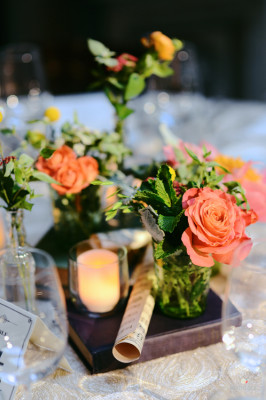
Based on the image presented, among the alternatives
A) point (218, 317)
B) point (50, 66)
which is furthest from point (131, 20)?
point (218, 317)

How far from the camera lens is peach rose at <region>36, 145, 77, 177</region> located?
0.88 meters

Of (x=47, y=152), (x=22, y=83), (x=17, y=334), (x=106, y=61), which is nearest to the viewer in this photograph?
(x=17, y=334)

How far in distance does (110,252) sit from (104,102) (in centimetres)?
146

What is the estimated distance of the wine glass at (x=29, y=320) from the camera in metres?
0.60

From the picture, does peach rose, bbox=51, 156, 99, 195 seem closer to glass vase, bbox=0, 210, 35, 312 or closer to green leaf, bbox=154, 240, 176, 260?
glass vase, bbox=0, 210, 35, 312

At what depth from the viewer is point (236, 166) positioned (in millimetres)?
1048

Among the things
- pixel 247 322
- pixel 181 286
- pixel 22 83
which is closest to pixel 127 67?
pixel 181 286

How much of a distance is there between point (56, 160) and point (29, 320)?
32 cm

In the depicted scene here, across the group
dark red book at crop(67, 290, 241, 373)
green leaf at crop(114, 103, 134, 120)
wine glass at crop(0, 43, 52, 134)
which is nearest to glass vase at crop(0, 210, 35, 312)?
dark red book at crop(67, 290, 241, 373)

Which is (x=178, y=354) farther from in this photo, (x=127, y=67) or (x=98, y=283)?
(x=127, y=67)

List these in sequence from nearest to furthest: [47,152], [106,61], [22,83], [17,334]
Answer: [17,334]
[47,152]
[106,61]
[22,83]

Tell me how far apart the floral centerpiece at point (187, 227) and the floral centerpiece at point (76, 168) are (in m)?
0.15

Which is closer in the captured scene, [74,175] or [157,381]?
[157,381]

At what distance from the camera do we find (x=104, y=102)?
2246 millimetres
